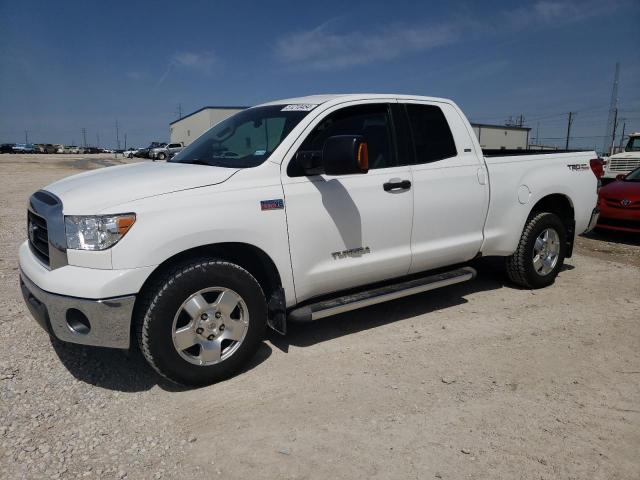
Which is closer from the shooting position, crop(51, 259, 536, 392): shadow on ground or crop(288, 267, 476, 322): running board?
crop(51, 259, 536, 392): shadow on ground

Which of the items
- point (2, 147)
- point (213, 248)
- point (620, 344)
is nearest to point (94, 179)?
point (213, 248)

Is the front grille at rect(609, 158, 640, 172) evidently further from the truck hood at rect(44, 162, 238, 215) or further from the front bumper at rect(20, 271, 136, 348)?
the front bumper at rect(20, 271, 136, 348)

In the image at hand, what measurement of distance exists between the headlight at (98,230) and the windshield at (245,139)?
3.04 feet

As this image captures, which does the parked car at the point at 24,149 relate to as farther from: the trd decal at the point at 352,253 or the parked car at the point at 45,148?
the trd decal at the point at 352,253

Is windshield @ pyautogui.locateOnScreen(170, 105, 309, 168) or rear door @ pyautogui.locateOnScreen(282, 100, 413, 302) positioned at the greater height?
windshield @ pyautogui.locateOnScreen(170, 105, 309, 168)

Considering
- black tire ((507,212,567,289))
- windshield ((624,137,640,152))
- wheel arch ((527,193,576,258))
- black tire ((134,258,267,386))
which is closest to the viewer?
black tire ((134,258,267,386))

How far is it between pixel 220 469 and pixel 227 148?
237 cm

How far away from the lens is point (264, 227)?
3.21 metres

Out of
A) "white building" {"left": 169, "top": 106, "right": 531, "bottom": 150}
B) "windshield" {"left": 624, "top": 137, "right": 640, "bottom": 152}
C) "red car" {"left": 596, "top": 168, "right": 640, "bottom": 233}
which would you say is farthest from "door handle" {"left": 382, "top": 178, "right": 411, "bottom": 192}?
"white building" {"left": 169, "top": 106, "right": 531, "bottom": 150}

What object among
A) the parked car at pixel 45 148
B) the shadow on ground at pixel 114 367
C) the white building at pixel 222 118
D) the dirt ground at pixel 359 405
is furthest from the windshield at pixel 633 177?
the parked car at pixel 45 148

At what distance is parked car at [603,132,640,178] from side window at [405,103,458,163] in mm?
13349

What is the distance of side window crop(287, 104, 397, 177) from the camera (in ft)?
11.9

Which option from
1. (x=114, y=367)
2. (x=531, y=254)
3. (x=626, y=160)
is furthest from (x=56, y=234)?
(x=626, y=160)

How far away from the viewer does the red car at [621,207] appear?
26.5ft
